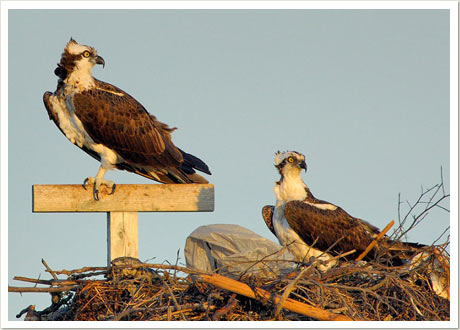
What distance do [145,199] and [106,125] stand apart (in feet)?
4.32

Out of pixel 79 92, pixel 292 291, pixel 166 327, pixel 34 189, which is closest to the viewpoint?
pixel 166 327

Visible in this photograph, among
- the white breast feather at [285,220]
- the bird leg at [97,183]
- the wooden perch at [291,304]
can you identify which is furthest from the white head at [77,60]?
the wooden perch at [291,304]

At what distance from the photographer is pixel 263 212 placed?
7859 mm

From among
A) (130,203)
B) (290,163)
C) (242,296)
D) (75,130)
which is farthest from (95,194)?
(290,163)

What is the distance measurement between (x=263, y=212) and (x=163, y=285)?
2.38 metres

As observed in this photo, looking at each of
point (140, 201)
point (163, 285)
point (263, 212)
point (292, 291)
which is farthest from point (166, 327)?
point (263, 212)

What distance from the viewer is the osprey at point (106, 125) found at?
7227 millimetres

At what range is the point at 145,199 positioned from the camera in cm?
623

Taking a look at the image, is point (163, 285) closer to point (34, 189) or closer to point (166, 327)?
point (166, 327)

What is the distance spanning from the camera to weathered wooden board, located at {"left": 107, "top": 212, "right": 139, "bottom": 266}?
6184 millimetres

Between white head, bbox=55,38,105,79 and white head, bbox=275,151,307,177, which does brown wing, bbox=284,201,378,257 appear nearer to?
white head, bbox=275,151,307,177

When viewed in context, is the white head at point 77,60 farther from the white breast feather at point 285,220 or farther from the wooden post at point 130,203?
the white breast feather at point 285,220

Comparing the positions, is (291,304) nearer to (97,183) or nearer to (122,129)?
(97,183)

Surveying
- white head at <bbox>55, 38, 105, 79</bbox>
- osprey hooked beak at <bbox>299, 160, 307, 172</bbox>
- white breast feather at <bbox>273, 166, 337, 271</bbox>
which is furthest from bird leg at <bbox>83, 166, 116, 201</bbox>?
osprey hooked beak at <bbox>299, 160, 307, 172</bbox>
